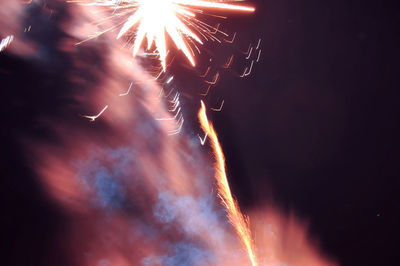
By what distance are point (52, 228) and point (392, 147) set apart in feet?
18.4

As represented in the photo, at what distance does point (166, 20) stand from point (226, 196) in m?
2.98

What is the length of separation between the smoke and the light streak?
16cm

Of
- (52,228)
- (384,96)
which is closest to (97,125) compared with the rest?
(52,228)

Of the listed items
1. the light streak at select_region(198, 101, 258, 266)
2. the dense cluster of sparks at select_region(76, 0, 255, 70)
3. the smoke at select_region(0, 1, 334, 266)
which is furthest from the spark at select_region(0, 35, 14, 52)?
the light streak at select_region(198, 101, 258, 266)

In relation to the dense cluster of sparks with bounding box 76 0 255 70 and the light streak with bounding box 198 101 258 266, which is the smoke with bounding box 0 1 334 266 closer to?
the light streak with bounding box 198 101 258 266

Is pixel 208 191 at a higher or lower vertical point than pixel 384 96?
lower

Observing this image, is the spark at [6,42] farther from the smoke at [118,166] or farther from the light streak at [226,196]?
the light streak at [226,196]

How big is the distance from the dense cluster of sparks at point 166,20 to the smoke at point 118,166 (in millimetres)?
403

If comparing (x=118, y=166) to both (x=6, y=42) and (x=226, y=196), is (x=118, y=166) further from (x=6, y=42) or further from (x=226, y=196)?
(x=6, y=42)

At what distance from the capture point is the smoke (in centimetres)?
382

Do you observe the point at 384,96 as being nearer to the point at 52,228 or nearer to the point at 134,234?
the point at 134,234

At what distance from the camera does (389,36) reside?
357 cm

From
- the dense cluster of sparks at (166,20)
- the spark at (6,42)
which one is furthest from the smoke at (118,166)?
the dense cluster of sparks at (166,20)

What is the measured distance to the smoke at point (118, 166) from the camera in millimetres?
3816
